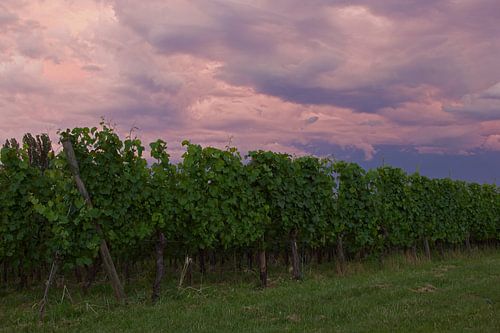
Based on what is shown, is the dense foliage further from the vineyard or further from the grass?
the grass

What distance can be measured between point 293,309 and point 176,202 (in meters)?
4.61

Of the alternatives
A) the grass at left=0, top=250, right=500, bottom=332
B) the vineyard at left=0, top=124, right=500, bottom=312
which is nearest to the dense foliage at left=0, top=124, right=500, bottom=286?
the vineyard at left=0, top=124, right=500, bottom=312

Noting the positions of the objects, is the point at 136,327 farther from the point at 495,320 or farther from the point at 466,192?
the point at 466,192

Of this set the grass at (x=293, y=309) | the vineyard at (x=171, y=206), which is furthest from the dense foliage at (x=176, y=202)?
the grass at (x=293, y=309)

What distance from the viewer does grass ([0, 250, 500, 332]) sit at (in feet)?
28.8

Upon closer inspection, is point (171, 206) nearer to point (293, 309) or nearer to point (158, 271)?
point (158, 271)

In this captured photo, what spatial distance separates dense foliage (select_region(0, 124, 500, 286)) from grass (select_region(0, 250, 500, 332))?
52.1 inches

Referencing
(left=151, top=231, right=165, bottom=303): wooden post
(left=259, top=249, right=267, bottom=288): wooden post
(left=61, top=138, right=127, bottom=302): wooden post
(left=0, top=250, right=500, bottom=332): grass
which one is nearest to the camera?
(left=0, top=250, right=500, bottom=332): grass

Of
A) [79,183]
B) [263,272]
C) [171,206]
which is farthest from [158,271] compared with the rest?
[263,272]

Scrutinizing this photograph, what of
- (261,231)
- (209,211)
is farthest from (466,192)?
(209,211)

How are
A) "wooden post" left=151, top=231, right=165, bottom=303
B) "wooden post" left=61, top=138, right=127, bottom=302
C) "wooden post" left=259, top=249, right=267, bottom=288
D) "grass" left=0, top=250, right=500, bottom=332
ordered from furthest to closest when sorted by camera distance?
"wooden post" left=259, top=249, right=267, bottom=288 → "wooden post" left=151, top=231, right=165, bottom=303 → "wooden post" left=61, top=138, right=127, bottom=302 → "grass" left=0, top=250, right=500, bottom=332

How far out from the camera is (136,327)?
30.2ft

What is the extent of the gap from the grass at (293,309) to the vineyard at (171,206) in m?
0.96

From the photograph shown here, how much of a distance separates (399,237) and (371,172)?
3300 mm
